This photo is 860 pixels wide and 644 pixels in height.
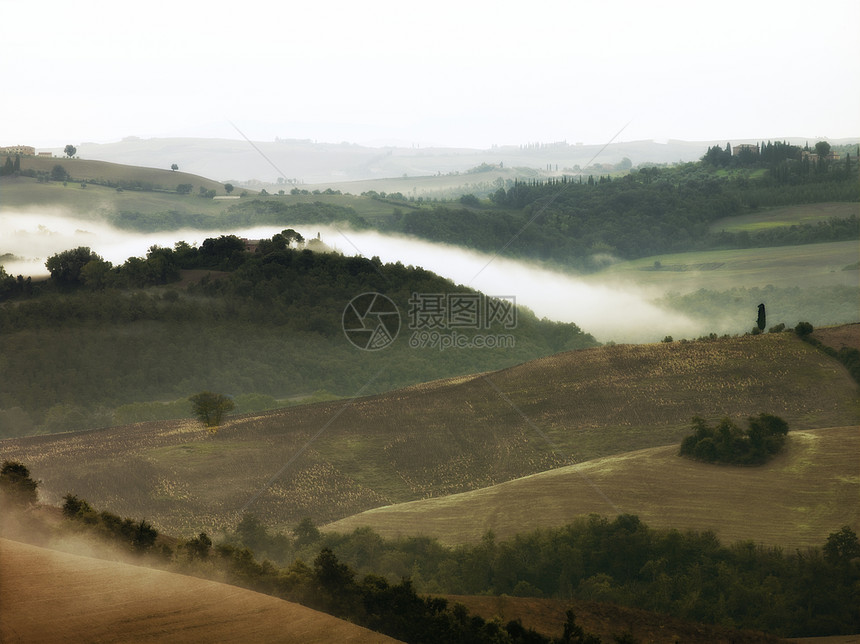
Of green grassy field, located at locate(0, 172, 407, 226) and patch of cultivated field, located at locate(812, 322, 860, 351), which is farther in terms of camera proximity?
green grassy field, located at locate(0, 172, 407, 226)

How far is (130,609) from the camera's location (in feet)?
52.1

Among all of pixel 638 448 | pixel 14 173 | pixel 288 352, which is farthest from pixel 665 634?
pixel 14 173

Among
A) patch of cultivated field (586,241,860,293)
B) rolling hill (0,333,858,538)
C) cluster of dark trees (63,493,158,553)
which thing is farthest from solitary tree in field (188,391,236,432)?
patch of cultivated field (586,241,860,293)

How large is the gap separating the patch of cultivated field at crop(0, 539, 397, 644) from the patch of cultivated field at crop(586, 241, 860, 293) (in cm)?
10321

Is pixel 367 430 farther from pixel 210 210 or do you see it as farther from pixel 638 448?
pixel 210 210

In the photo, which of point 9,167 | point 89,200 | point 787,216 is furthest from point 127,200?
point 787,216

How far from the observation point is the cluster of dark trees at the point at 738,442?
37281 mm

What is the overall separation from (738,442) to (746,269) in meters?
89.6

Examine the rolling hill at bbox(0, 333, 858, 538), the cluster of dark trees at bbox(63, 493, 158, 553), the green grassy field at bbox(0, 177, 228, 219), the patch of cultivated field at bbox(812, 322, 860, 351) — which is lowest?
the rolling hill at bbox(0, 333, 858, 538)

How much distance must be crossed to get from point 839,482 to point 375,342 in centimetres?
4770

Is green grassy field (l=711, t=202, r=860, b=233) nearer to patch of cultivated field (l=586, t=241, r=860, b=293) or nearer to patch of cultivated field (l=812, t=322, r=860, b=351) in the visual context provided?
patch of cultivated field (l=586, t=241, r=860, b=293)

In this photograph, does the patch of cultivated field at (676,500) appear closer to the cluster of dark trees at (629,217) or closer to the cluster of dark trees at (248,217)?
the cluster of dark trees at (629,217)

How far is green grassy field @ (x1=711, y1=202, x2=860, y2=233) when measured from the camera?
12825 centimetres

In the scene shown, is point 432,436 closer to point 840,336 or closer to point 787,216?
point 840,336
